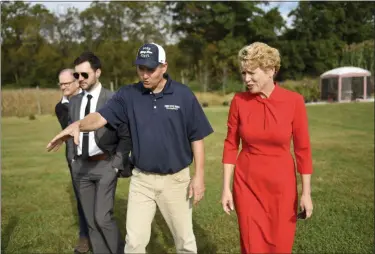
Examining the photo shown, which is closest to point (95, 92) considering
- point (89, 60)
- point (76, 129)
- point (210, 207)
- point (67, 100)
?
point (89, 60)

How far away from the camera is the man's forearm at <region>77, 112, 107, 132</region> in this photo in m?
3.63

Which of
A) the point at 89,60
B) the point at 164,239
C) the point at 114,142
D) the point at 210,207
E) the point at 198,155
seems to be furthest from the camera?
the point at 210,207

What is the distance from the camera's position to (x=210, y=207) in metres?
7.16

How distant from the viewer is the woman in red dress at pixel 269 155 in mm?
3215

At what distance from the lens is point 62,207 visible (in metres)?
7.70

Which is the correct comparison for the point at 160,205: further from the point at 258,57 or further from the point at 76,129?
the point at 258,57

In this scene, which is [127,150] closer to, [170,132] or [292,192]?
[170,132]

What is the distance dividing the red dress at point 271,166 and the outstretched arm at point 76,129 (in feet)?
4.05

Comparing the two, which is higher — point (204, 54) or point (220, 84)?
point (204, 54)

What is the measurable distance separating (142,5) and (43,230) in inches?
1671

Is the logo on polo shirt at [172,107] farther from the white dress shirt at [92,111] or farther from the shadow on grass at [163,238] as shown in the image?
the shadow on grass at [163,238]

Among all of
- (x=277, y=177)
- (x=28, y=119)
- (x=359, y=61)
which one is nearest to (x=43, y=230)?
(x=277, y=177)

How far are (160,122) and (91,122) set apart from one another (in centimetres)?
58

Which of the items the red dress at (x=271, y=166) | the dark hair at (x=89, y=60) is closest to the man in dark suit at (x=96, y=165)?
the dark hair at (x=89, y=60)
